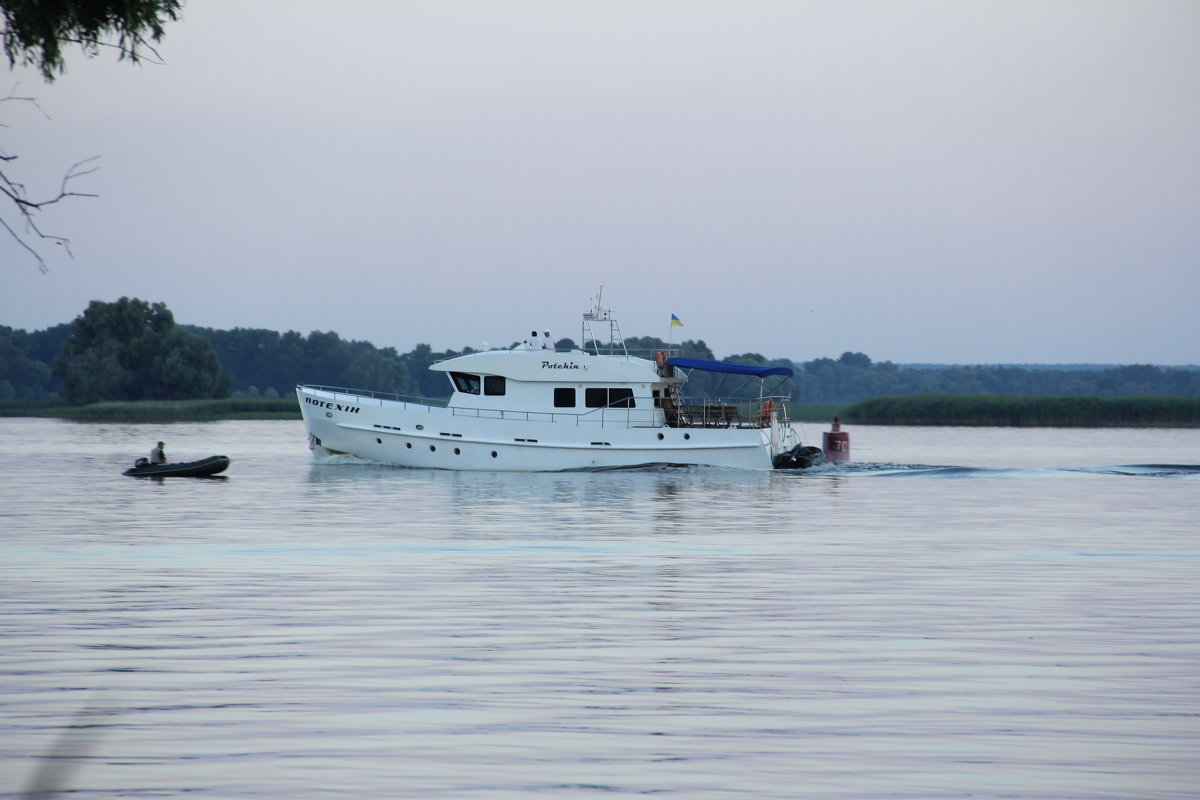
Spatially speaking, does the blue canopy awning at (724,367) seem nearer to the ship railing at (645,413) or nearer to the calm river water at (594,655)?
the ship railing at (645,413)

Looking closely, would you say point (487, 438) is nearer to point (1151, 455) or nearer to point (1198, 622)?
point (1198, 622)

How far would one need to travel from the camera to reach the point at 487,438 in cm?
3681

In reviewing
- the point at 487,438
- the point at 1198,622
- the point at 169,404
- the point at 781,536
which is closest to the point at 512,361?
the point at 487,438

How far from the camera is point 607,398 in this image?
37.2 meters

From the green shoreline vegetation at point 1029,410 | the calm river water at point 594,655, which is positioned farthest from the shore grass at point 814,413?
the calm river water at point 594,655

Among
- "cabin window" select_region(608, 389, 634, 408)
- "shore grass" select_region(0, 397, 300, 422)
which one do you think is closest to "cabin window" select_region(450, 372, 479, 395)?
"cabin window" select_region(608, 389, 634, 408)

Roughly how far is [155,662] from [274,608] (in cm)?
303

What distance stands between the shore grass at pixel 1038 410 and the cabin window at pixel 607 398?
3451 centimetres

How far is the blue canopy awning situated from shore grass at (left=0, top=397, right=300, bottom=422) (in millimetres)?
51924

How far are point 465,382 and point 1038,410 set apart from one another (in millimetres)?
40934

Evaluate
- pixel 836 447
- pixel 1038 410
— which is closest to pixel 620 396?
pixel 836 447

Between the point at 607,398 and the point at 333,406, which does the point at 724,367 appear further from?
the point at 333,406

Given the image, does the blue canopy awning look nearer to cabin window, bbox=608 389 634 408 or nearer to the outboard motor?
cabin window, bbox=608 389 634 408

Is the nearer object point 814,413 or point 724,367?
point 724,367
